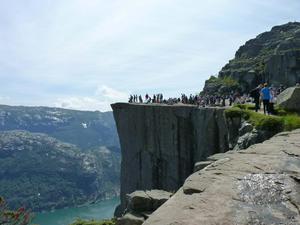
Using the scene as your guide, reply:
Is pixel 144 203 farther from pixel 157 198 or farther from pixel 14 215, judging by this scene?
pixel 14 215

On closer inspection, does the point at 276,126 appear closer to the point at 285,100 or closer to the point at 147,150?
the point at 285,100

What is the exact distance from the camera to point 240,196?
32.6 feet

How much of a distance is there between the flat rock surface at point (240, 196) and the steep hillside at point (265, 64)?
8321 centimetres

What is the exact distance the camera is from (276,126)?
1222 inches

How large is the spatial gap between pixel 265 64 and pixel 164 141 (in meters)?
43.0

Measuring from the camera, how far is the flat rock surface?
900cm

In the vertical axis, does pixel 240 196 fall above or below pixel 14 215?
above

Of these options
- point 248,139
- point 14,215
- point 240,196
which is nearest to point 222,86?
point 248,139

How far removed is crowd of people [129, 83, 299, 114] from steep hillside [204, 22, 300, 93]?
44.1ft

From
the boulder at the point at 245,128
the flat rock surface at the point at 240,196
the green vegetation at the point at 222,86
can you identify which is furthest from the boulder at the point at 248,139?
the green vegetation at the point at 222,86

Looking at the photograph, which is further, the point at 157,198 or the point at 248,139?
the point at 248,139

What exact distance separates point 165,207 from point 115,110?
2884 inches

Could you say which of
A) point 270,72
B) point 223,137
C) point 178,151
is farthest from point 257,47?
point 223,137

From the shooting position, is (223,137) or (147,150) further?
(147,150)
